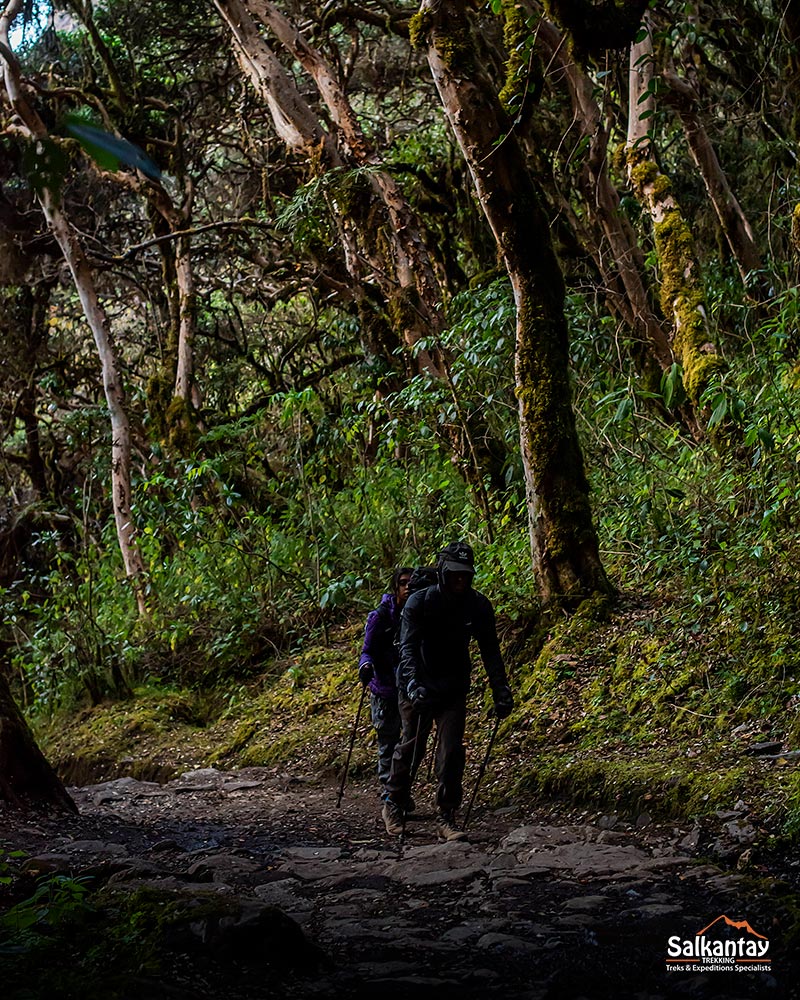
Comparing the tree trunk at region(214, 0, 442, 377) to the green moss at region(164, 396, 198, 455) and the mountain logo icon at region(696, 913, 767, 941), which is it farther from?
the mountain logo icon at region(696, 913, 767, 941)

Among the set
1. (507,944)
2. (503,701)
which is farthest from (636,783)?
(507,944)

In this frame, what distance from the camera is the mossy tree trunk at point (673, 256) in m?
10.4

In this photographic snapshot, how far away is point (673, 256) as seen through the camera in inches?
440

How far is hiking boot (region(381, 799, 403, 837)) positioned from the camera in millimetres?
Answer: 7391

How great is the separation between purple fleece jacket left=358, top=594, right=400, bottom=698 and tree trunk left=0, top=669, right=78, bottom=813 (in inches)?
100

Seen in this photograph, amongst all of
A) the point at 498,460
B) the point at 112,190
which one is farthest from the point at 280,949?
the point at 112,190

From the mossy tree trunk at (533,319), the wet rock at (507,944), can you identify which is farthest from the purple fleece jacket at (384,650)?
the wet rock at (507,944)

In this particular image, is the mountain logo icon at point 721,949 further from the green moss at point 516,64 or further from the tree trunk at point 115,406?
the tree trunk at point 115,406

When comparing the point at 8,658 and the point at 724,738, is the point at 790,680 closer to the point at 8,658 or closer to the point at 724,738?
the point at 724,738

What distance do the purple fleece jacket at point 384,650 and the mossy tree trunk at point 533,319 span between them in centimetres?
175

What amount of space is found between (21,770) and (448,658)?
3.32 m

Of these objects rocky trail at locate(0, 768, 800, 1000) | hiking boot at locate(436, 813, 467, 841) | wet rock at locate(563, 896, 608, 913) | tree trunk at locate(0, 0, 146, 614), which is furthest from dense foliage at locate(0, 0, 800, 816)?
wet rock at locate(563, 896, 608, 913)

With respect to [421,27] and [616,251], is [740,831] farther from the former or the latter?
[616,251]

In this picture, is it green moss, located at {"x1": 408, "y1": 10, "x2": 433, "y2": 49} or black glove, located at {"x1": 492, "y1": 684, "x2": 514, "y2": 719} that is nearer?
black glove, located at {"x1": 492, "y1": 684, "x2": 514, "y2": 719}
